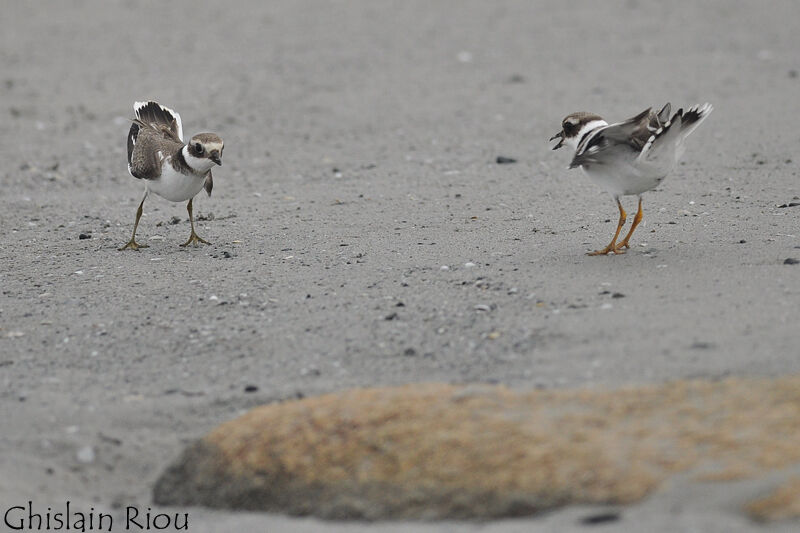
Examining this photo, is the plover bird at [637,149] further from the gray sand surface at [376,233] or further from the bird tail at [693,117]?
the gray sand surface at [376,233]

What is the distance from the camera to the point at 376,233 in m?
8.06

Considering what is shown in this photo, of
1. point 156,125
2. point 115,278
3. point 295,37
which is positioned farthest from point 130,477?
point 295,37

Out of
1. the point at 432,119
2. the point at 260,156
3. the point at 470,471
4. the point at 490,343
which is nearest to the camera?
the point at 470,471

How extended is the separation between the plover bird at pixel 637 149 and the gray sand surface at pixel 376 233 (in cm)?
55

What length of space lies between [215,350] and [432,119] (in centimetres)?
647

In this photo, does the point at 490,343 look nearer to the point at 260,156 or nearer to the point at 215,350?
the point at 215,350

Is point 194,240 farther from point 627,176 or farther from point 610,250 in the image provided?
point 627,176

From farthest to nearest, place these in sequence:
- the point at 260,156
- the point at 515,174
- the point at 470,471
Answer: the point at 260,156
the point at 515,174
the point at 470,471

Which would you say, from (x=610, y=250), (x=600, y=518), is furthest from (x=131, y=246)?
(x=600, y=518)

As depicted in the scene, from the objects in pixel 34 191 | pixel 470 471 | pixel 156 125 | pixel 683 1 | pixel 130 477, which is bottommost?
pixel 130 477

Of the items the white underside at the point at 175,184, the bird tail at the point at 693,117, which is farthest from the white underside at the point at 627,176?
the white underside at the point at 175,184

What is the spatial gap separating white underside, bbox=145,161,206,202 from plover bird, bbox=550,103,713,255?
2.96 meters

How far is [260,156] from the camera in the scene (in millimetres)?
10977

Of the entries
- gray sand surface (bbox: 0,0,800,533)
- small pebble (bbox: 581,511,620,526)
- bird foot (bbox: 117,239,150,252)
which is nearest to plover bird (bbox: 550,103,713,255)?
gray sand surface (bbox: 0,0,800,533)
